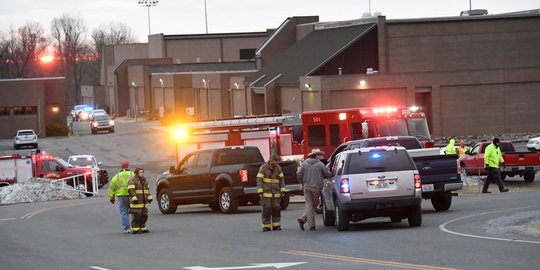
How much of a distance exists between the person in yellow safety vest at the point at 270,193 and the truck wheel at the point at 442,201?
4.88 m

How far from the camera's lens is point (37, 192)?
46344 mm

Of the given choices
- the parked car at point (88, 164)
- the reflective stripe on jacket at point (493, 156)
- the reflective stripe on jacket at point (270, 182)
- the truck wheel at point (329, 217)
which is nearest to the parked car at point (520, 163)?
the reflective stripe on jacket at point (493, 156)

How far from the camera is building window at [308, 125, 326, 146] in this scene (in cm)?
4312

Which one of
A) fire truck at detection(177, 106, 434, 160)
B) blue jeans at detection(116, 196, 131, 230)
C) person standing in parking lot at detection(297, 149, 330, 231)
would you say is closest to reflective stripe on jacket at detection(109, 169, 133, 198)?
blue jeans at detection(116, 196, 131, 230)

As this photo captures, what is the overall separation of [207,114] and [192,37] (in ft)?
107

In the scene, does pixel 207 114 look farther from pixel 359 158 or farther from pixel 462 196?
pixel 359 158

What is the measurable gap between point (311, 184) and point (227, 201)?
721 cm

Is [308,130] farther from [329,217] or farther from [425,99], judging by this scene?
[425,99]

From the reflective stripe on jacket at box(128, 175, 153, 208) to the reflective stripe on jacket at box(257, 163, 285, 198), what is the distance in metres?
2.96

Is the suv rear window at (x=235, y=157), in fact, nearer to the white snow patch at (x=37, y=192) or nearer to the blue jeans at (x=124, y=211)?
the blue jeans at (x=124, y=211)

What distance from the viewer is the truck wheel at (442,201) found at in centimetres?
2794


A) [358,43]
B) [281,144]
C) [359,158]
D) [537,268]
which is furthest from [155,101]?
[537,268]

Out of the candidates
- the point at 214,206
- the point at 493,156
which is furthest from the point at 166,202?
the point at 493,156

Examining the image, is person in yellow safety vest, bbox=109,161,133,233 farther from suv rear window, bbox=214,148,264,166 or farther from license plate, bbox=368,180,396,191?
license plate, bbox=368,180,396,191
